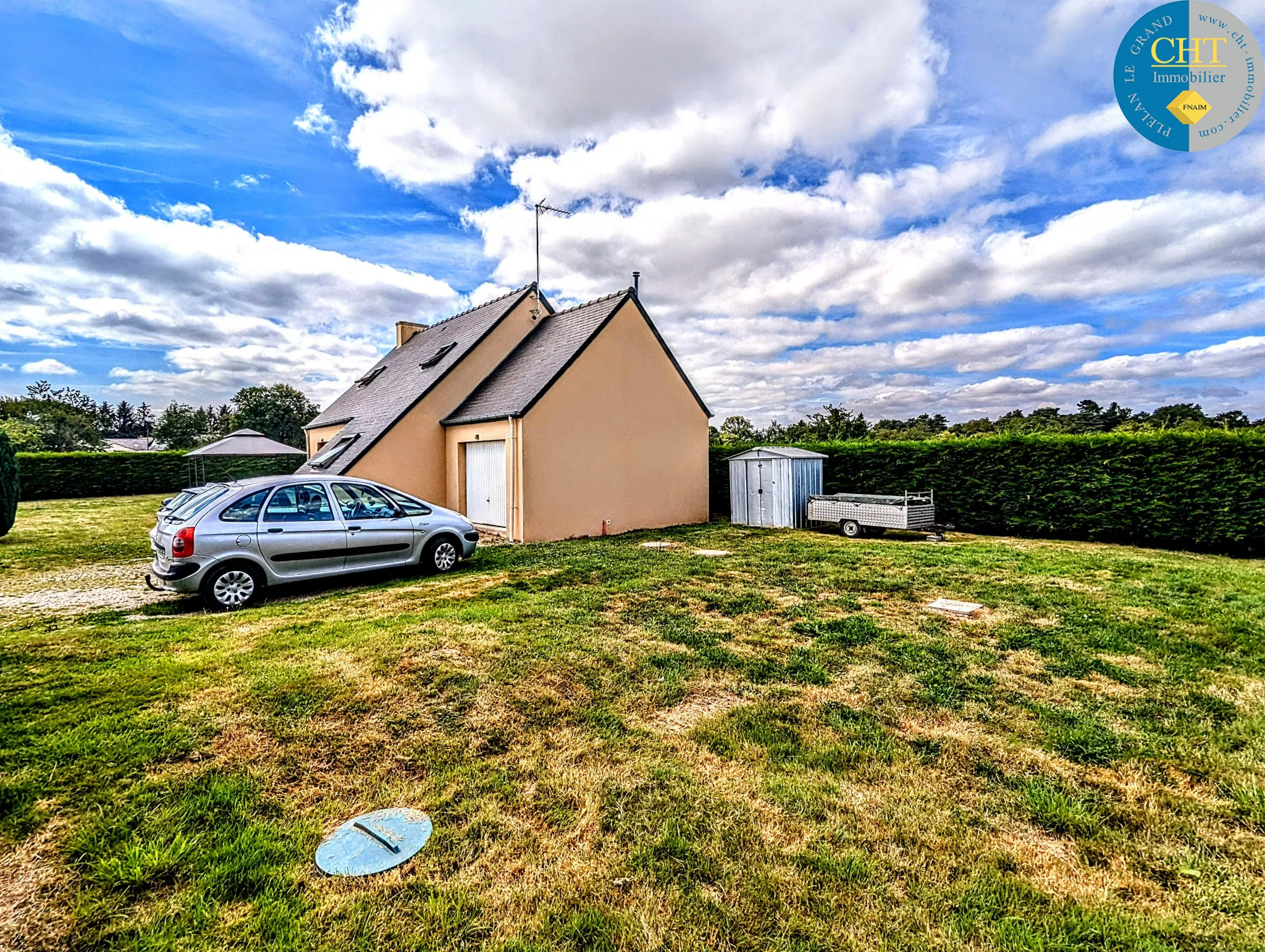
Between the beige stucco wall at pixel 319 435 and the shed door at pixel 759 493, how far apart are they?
12680mm

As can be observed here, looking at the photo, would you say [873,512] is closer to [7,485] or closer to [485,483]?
[485,483]

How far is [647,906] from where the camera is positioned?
6.48ft

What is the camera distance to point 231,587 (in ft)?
21.0

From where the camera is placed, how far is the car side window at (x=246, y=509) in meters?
6.45

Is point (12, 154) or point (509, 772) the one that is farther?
point (12, 154)

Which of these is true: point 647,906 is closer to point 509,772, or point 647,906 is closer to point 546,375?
point 509,772

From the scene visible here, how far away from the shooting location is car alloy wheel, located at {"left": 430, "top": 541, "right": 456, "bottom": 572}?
325 inches

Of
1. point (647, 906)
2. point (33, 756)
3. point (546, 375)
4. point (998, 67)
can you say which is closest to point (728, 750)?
point (647, 906)

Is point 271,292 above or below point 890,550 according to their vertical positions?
above

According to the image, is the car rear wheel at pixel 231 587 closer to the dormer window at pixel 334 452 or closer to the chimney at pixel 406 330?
the dormer window at pixel 334 452

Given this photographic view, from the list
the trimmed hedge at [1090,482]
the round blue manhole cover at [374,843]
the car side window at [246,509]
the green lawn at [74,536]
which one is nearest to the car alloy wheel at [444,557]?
the car side window at [246,509]

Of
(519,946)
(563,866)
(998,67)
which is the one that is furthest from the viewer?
(998,67)

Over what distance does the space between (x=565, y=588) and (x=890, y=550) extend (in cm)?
664

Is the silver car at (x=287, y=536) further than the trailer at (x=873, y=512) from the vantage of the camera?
No
